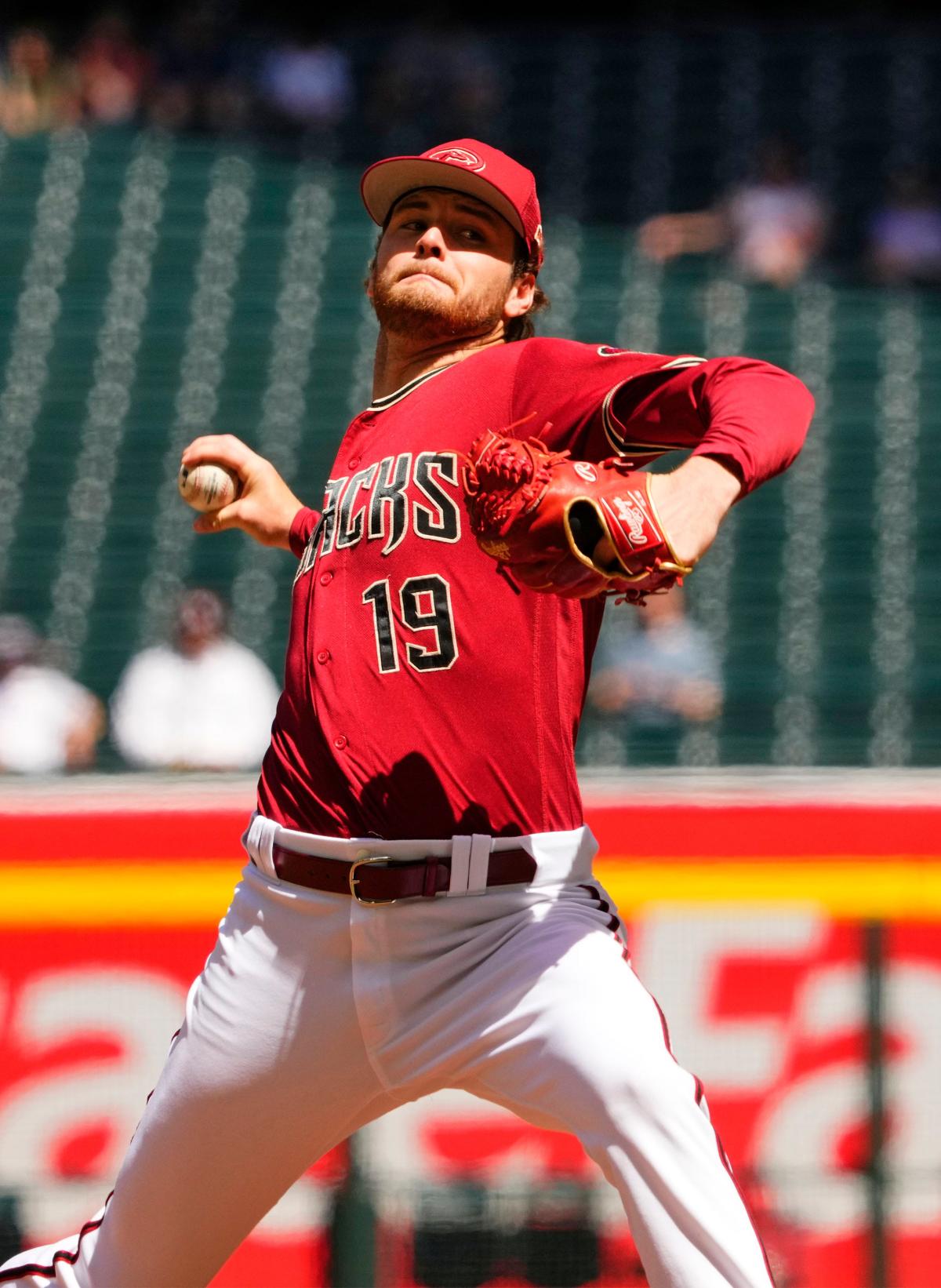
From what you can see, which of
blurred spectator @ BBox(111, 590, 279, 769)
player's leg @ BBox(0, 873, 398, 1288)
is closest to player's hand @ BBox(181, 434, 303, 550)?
player's leg @ BBox(0, 873, 398, 1288)

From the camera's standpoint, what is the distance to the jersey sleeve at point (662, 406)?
6.20 ft

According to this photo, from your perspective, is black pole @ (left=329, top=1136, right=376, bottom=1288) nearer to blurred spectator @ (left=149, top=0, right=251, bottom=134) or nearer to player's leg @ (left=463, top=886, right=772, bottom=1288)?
player's leg @ (left=463, top=886, right=772, bottom=1288)

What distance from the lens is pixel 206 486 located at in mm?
2709

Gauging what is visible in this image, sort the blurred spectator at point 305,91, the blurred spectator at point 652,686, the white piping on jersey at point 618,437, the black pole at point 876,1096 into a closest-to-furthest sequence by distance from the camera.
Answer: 1. the white piping on jersey at point 618,437
2. the black pole at point 876,1096
3. the blurred spectator at point 652,686
4. the blurred spectator at point 305,91

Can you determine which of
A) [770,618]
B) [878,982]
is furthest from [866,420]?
[878,982]

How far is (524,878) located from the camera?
214cm

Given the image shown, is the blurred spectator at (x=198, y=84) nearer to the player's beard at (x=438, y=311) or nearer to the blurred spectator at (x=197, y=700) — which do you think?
the blurred spectator at (x=197, y=700)

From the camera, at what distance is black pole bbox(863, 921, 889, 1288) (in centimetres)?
306

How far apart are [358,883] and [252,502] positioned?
84cm

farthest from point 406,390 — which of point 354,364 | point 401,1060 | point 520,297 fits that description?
point 354,364

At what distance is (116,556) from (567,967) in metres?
6.07

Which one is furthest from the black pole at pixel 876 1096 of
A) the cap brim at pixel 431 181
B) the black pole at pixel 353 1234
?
the cap brim at pixel 431 181

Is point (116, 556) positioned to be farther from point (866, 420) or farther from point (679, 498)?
point (679, 498)

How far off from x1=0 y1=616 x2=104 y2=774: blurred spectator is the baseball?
3.40 m
